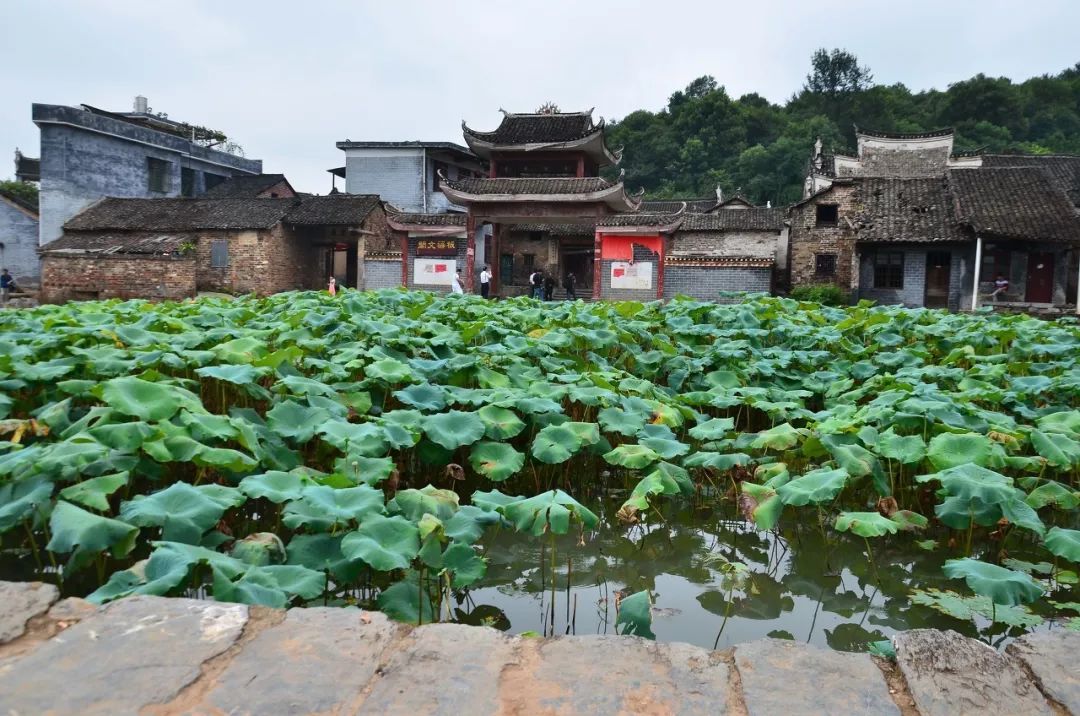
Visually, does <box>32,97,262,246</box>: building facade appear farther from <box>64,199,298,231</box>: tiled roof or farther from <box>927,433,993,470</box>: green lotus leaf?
<box>927,433,993,470</box>: green lotus leaf

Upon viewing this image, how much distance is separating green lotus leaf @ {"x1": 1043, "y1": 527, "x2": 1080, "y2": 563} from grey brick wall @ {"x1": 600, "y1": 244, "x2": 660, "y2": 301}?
719 inches

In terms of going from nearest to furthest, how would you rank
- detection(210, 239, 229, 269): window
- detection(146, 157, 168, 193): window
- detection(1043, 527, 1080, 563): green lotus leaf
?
1. detection(1043, 527, 1080, 563): green lotus leaf
2. detection(210, 239, 229, 269): window
3. detection(146, 157, 168, 193): window

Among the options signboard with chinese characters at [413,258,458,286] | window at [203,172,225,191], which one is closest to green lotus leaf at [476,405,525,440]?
Result: signboard with chinese characters at [413,258,458,286]

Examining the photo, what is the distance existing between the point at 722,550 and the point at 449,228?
1945cm

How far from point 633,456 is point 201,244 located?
2409 cm

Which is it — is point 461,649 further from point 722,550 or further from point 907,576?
point 907,576

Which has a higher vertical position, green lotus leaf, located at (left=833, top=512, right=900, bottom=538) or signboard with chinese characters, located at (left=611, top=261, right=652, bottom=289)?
signboard with chinese characters, located at (left=611, top=261, right=652, bottom=289)

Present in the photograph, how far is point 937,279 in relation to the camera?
73.3ft

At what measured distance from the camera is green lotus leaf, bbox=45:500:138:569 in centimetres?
218

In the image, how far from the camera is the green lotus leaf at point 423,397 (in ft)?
13.4

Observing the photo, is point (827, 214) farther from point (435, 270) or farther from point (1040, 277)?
point (435, 270)

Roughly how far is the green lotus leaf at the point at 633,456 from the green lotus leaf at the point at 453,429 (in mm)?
643

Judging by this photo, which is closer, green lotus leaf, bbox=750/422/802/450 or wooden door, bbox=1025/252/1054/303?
green lotus leaf, bbox=750/422/802/450

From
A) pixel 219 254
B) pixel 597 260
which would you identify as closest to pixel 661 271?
pixel 597 260
